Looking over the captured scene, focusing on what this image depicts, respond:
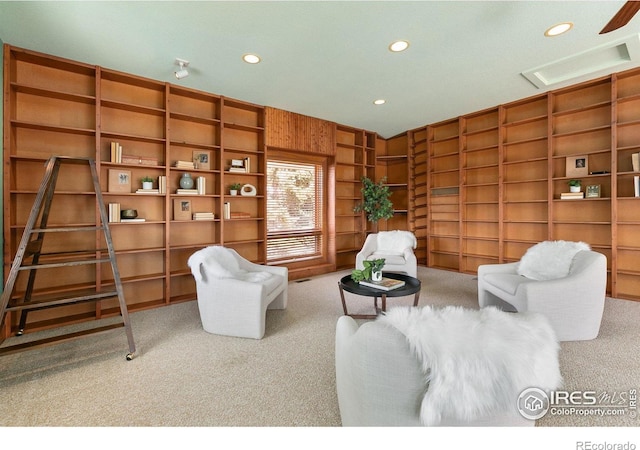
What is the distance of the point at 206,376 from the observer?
204 centimetres

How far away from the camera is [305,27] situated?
254 centimetres

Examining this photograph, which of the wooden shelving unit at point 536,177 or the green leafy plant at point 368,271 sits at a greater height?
the wooden shelving unit at point 536,177

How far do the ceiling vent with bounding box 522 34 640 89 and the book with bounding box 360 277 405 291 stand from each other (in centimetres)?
303

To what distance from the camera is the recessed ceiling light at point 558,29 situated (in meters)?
2.54

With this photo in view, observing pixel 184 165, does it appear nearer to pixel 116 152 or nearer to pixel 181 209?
pixel 181 209

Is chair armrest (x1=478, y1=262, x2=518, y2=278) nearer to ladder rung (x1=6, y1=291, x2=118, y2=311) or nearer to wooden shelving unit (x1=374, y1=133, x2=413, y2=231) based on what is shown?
Answer: wooden shelving unit (x1=374, y1=133, x2=413, y2=231)

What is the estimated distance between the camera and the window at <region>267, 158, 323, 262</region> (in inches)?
194

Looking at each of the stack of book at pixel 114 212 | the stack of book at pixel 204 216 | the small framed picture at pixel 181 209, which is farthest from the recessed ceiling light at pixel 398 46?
the stack of book at pixel 114 212

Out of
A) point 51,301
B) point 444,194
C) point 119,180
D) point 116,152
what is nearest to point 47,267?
point 51,301

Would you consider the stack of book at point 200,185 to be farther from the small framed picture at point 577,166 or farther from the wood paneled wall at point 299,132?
the small framed picture at point 577,166

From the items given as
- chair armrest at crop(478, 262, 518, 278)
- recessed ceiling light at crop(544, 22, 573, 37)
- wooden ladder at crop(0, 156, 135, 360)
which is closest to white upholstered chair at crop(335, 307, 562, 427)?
wooden ladder at crop(0, 156, 135, 360)

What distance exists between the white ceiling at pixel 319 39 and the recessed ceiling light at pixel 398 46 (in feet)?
0.22

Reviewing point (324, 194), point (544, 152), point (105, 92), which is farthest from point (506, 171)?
point (105, 92)

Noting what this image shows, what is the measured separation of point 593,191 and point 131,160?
19.9 feet
